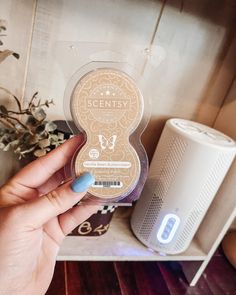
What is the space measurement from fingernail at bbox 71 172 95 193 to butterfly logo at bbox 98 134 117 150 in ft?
0.21

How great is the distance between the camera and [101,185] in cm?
49

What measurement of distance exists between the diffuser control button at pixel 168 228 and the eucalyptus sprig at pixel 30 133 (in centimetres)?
36

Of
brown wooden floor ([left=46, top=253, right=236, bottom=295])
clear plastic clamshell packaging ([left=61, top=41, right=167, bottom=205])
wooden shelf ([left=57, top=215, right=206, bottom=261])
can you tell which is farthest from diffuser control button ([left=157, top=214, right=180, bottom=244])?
clear plastic clamshell packaging ([left=61, top=41, right=167, bottom=205])

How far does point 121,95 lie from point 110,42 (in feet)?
0.93

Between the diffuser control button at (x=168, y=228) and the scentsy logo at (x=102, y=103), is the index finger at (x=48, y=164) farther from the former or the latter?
the diffuser control button at (x=168, y=228)

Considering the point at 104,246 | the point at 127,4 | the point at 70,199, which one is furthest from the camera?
the point at 104,246

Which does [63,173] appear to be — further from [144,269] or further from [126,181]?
[144,269]

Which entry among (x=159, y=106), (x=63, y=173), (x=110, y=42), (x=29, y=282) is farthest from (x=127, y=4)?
(x=29, y=282)

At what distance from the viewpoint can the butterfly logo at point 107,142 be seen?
1.62 feet

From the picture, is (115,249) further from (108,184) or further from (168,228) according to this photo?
(108,184)

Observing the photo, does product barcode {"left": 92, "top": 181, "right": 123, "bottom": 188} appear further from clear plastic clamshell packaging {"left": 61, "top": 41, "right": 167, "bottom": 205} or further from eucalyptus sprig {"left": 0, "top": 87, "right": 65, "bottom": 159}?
eucalyptus sprig {"left": 0, "top": 87, "right": 65, "bottom": 159}

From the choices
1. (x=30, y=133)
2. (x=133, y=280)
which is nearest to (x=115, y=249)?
(x=133, y=280)

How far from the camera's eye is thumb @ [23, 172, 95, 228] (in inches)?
16.6

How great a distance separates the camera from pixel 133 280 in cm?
91
